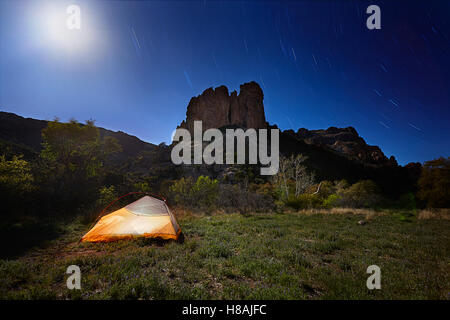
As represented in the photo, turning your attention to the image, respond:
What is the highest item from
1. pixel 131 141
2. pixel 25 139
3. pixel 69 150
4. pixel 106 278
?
pixel 131 141

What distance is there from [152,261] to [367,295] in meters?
5.03

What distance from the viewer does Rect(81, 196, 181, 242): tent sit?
21.0 ft

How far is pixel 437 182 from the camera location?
71.4 feet

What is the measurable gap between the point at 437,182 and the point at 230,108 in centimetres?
8341

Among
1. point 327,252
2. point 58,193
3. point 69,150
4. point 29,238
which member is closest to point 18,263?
point 29,238

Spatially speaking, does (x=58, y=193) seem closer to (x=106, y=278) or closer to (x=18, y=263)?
(x=18, y=263)

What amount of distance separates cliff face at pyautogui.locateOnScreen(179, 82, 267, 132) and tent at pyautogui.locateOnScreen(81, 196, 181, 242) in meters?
79.8

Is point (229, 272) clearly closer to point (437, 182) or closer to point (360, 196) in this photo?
point (360, 196)

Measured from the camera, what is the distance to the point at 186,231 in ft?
25.9

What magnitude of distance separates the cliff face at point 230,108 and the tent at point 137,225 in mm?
79773

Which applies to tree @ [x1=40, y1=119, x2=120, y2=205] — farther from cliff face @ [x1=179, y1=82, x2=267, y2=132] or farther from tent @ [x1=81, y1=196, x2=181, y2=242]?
cliff face @ [x1=179, y1=82, x2=267, y2=132]

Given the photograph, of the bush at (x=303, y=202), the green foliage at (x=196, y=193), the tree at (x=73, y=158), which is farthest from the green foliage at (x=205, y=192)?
the tree at (x=73, y=158)

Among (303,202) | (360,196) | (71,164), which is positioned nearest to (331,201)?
(303,202)

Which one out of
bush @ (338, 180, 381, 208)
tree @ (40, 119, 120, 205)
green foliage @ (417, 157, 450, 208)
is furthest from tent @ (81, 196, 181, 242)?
green foliage @ (417, 157, 450, 208)
